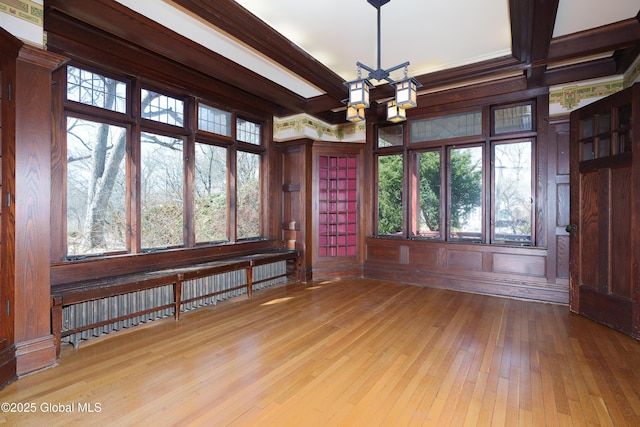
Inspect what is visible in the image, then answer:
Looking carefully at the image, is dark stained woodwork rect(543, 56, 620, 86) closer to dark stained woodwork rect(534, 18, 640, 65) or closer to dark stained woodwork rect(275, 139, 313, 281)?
dark stained woodwork rect(534, 18, 640, 65)

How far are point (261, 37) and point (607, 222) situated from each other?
14.6 ft

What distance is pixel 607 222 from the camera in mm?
3562

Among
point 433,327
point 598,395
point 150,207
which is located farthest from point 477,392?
point 150,207

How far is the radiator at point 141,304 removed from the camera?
300 centimetres

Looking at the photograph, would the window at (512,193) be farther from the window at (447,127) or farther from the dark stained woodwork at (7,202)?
the dark stained woodwork at (7,202)

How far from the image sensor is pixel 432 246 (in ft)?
17.8

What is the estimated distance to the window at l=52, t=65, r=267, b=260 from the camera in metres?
3.33

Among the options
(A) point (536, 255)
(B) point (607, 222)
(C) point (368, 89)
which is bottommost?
(A) point (536, 255)

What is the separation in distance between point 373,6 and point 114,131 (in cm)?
320

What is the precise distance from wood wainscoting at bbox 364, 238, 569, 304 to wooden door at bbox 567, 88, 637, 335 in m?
0.53

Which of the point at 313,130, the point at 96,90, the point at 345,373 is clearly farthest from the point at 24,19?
the point at 313,130

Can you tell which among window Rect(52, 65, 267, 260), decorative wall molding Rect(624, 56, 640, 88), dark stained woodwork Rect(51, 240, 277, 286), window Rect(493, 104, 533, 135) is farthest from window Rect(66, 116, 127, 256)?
decorative wall molding Rect(624, 56, 640, 88)

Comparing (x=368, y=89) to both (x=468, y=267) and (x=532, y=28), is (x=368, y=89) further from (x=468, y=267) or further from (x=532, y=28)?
(x=468, y=267)

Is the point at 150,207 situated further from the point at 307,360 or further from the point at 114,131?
the point at 307,360
